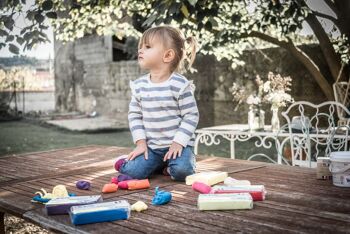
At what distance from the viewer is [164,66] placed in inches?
99.3

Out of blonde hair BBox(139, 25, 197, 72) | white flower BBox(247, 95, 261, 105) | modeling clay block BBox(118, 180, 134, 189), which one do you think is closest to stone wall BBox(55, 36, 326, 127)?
white flower BBox(247, 95, 261, 105)

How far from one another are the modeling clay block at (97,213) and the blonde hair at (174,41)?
1.23 metres

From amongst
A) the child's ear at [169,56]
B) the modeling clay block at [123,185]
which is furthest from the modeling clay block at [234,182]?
the child's ear at [169,56]

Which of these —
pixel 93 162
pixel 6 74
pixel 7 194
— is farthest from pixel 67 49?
pixel 7 194

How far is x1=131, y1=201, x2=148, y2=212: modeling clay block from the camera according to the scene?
1.59 m

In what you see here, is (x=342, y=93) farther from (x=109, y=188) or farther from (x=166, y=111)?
(x=109, y=188)

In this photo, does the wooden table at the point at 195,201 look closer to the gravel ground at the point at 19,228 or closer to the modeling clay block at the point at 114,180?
the modeling clay block at the point at 114,180

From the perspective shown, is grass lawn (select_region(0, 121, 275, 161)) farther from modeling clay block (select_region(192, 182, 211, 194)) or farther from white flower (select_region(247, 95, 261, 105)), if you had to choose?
modeling clay block (select_region(192, 182, 211, 194))

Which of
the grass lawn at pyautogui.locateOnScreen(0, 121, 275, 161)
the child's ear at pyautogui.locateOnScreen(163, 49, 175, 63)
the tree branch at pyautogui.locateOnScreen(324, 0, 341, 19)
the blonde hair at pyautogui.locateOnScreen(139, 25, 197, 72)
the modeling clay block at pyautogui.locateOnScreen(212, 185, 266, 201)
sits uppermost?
the tree branch at pyautogui.locateOnScreen(324, 0, 341, 19)

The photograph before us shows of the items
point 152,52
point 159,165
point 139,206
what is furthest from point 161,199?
point 152,52

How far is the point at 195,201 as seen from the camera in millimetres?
1735

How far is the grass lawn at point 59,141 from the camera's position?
737 centimetres

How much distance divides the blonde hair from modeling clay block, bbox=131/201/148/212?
3.73 ft

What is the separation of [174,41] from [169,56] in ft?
0.30
